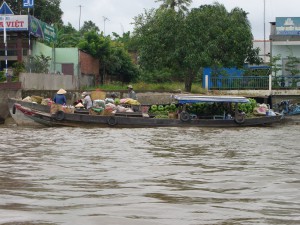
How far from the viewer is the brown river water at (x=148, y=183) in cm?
506

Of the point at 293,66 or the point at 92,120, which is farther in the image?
the point at 293,66

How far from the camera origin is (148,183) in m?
7.14

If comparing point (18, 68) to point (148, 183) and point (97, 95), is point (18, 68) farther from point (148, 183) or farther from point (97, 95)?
point (148, 183)

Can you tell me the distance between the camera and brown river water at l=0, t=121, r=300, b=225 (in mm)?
5062

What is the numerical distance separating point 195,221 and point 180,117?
14.8 meters

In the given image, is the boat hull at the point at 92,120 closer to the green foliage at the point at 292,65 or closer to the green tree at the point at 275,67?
the green tree at the point at 275,67

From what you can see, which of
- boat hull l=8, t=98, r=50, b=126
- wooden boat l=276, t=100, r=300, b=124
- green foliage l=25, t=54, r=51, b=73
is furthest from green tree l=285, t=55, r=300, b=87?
boat hull l=8, t=98, r=50, b=126

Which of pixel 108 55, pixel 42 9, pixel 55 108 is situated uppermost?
pixel 42 9

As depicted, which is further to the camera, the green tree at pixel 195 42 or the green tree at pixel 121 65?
the green tree at pixel 121 65

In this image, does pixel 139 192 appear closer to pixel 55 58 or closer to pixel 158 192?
pixel 158 192

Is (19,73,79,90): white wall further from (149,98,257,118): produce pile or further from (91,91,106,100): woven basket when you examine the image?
(149,98,257,118): produce pile

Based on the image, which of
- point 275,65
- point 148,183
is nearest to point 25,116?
point 148,183

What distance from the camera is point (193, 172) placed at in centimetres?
827

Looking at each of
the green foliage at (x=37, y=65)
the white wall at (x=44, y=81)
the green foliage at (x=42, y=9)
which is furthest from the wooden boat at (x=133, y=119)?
the green foliage at (x=42, y=9)
